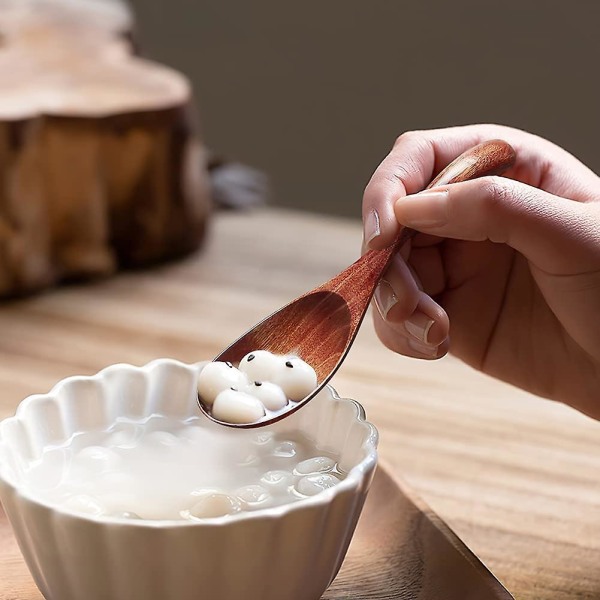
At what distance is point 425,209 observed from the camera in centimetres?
83

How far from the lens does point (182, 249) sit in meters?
1.84

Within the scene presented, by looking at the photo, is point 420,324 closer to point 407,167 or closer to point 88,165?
point 407,167

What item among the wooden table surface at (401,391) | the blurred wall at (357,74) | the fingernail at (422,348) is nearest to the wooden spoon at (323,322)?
the fingernail at (422,348)

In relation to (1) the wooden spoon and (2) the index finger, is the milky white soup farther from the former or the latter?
(2) the index finger

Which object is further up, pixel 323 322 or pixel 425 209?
pixel 425 209

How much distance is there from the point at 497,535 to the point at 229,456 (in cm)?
31

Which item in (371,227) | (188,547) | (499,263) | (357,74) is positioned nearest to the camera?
(188,547)

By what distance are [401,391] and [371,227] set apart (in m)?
0.48

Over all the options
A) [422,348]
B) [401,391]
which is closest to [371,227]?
[422,348]

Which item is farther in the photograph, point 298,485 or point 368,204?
point 368,204

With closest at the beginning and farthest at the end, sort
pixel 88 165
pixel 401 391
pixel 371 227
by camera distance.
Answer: pixel 371 227 < pixel 401 391 < pixel 88 165

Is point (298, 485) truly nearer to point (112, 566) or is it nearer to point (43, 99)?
point (112, 566)

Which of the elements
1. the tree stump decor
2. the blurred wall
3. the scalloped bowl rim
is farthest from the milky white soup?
the blurred wall

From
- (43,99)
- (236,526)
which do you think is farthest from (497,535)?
(43,99)
